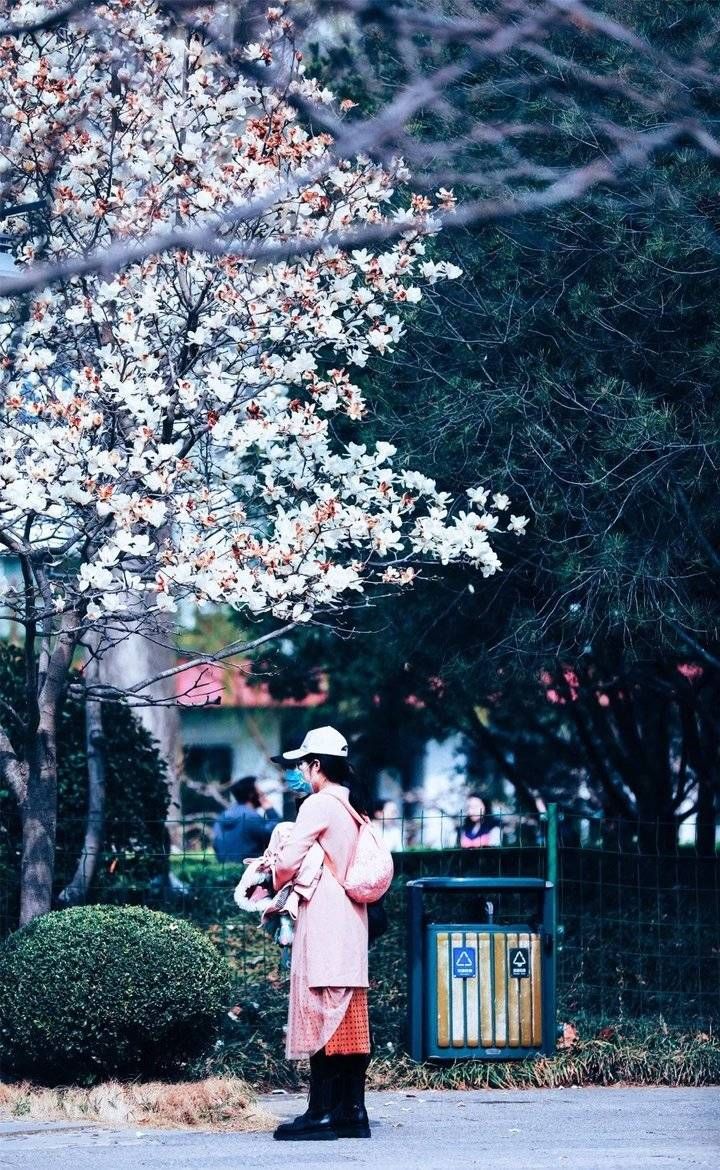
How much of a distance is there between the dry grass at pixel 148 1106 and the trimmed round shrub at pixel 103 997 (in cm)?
16

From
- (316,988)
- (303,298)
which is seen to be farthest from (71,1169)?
(303,298)

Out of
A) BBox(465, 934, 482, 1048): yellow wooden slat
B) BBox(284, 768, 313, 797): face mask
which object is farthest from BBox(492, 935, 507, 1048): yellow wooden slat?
BBox(284, 768, 313, 797): face mask

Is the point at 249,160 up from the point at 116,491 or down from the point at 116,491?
up

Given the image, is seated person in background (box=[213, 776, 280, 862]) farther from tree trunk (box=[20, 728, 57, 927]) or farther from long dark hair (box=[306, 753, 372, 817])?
long dark hair (box=[306, 753, 372, 817])

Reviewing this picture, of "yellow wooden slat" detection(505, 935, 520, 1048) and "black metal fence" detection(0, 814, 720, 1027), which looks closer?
"yellow wooden slat" detection(505, 935, 520, 1048)

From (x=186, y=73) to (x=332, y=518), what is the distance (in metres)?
2.72

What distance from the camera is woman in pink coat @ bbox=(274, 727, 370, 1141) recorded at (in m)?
6.97

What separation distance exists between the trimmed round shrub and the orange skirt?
1432 mm

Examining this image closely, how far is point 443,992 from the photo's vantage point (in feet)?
28.9

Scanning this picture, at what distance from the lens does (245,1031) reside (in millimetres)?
9695

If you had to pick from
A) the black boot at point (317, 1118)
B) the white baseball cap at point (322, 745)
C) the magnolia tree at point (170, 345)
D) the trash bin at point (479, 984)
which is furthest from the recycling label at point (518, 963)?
the white baseball cap at point (322, 745)

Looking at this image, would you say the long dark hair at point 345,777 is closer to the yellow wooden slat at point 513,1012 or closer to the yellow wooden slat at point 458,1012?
the yellow wooden slat at point 458,1012

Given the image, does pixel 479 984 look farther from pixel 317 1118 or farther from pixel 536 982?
pixel 317 1118

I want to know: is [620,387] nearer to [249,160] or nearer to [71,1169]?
[249,160]
